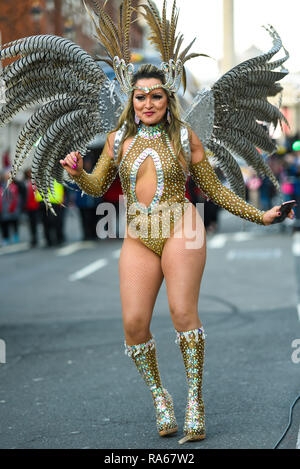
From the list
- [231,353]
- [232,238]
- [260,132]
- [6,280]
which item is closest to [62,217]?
[232,238]

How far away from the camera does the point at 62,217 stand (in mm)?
20578

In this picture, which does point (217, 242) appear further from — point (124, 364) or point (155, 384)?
point (155, 384)

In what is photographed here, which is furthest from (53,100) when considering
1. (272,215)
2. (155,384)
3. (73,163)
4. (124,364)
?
(124,364)

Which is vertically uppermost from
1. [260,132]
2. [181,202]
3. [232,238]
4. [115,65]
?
[115,65]

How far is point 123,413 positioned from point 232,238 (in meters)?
15.0

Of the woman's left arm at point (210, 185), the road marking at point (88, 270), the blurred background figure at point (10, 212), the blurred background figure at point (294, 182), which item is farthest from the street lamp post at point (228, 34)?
the woman's left arm at point (210, 185)

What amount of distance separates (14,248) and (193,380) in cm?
1568

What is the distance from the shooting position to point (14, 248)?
20.0 m

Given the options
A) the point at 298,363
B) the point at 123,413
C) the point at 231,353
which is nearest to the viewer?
the point at 123,413

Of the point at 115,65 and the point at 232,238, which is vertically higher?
the point at 115,65

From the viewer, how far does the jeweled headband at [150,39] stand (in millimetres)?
4840

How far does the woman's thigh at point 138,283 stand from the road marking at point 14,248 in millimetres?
13981

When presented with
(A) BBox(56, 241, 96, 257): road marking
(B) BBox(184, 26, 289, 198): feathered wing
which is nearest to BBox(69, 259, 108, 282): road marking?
(A) BBox(56, 241, 96, 257): road marking
